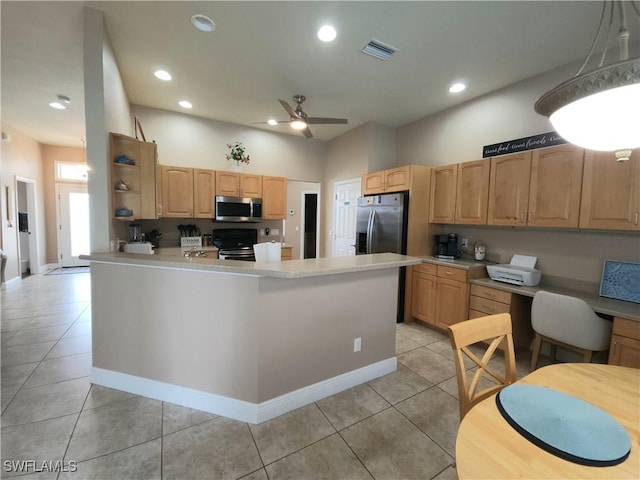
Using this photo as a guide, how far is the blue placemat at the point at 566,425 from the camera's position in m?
0.83

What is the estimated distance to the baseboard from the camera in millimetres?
1938

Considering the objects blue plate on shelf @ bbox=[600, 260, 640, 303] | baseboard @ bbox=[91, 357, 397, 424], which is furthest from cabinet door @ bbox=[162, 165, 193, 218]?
blue plate on shelf @ bbox=[600, 260, 640, 303]

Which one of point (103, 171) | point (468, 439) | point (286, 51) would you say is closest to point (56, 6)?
point (103, 171)

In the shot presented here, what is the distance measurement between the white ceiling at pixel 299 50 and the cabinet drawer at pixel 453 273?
7.41ft

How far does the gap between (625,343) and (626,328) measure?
0.37 feet

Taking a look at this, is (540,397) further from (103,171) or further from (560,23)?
(103,171)

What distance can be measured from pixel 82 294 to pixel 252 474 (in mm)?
4991

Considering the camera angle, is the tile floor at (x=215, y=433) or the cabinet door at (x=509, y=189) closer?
the tile floor at (x=215, y=433)

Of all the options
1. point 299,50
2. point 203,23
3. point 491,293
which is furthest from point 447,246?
point 203,23

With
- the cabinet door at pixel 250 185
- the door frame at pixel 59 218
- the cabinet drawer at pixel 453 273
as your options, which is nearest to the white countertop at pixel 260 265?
the cabinet drawer at pixel 453 273

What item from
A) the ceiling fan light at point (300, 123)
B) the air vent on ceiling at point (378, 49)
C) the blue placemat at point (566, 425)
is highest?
the air vent on ceiling at point (378, 49)

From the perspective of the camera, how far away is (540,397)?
1.07 meters

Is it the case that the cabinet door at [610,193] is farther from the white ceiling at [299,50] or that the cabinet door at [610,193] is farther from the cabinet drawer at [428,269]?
the cabinet drawer at [428,269]

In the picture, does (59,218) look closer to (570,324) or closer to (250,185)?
(250,185)
